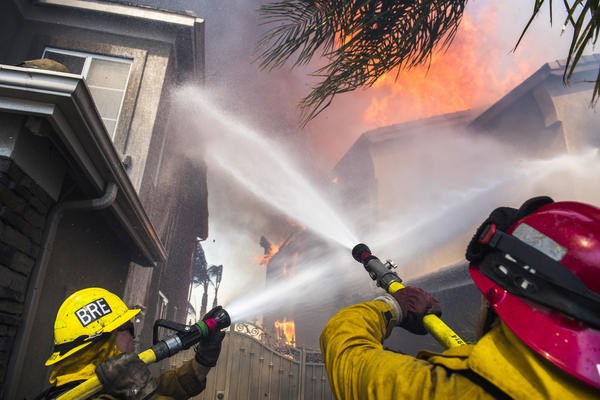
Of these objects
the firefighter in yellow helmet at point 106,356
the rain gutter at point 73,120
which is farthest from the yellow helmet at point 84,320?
the rain gutter at point 73,120

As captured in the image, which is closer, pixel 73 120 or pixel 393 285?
pixel 393 285

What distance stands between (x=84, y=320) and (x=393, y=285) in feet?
5.83

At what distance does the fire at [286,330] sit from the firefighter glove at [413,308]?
1967 cm

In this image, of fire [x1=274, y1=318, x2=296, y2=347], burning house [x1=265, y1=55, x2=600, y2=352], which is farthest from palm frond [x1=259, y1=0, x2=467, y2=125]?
fire [x1=274, y1=318, x2=296, y2=347]

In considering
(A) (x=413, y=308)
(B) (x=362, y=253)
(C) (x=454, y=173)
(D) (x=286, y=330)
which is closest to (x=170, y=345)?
(B) (x=362, y=253)

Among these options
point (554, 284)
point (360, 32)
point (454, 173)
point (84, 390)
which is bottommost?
point (84, 390)

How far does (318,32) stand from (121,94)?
14.4 ft

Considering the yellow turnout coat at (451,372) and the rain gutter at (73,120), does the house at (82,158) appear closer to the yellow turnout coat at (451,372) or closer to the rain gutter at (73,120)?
the rain gutter at (73,120)

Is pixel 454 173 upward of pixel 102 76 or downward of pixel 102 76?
upward

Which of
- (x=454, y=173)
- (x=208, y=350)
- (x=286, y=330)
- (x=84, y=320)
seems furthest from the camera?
(x=286, y=330)

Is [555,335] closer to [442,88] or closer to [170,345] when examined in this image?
[170,345]

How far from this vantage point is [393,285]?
1.65 metres

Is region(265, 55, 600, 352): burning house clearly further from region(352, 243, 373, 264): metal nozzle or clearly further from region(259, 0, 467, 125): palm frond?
region(352, 243, 373, 264): metal nozzle

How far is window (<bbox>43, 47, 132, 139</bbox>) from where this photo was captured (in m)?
5.84
